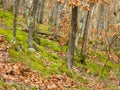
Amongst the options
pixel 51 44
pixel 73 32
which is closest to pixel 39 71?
pixel 73 32

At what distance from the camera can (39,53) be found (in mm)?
17906

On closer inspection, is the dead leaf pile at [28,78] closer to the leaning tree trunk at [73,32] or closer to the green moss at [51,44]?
the leaning tree trunk at [73,32]

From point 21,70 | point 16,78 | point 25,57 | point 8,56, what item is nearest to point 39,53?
point 25,57

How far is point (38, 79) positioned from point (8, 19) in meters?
14.8

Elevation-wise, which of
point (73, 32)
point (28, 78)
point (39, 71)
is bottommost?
point (39, 71)

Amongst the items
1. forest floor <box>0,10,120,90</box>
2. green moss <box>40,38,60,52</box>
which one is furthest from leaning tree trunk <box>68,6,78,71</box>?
green moss <box>40,38,60,52</box>

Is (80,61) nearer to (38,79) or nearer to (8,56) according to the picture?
(8,56)

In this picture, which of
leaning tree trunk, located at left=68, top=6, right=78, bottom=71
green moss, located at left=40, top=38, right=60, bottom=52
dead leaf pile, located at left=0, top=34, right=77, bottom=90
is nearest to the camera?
dead leaf pile, located at left=0, top=34, right=77, bottom=90

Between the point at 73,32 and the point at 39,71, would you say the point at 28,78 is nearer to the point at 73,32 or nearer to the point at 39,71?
the point at 39,71

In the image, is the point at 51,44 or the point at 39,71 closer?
the point at 39,71

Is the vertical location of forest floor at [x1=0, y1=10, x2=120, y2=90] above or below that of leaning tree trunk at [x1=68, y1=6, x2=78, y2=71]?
below

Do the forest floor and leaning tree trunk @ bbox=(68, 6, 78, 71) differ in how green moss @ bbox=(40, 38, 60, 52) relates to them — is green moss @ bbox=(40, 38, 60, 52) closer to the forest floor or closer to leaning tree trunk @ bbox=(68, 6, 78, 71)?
the forest floor

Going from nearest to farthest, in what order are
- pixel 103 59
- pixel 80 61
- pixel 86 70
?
1. pixel 86 70
2. pixel 80 61
3. pixel 103 59

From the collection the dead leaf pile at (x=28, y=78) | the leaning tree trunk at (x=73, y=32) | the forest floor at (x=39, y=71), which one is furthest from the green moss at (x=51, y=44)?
the dead leaf pile at (x=28, y=78)
